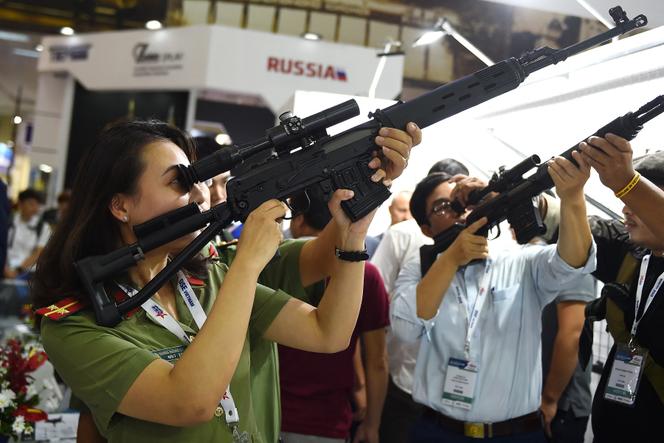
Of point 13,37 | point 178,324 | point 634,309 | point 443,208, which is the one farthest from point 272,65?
point 13,37

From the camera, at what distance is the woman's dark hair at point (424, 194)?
2795 millimetres

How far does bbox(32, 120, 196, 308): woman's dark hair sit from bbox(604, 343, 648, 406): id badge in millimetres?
1350

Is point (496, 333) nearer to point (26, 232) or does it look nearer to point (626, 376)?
point (626, 376)

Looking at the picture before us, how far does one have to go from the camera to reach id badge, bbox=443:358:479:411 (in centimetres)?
224

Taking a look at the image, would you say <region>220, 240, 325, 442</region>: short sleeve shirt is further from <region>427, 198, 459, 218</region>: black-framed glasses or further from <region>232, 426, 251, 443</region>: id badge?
<region>427, 198, 459, 218</region>: black-framed glasses

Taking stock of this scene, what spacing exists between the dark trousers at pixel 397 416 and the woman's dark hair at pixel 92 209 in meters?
2.03

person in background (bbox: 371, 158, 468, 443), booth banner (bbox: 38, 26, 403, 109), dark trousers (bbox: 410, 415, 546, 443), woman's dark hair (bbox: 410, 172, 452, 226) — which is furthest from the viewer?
booth banner (bbox: 38, 26, 403, 109)

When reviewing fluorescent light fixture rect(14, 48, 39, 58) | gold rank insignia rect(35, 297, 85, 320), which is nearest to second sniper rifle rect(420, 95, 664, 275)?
gold rank insignia rect(35, 297, 85, 320)

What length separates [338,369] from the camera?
255 centimetres

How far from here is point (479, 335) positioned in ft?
7.64

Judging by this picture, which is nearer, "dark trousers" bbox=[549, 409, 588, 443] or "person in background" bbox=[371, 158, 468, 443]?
"dark trousers" bbox=[549, 409, 588, 443]

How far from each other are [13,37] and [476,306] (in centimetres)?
1555

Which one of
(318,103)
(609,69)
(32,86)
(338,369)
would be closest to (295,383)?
(338,369)

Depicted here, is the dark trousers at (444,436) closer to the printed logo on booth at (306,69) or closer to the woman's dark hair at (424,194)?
the woman's dark hair at (424,194)
